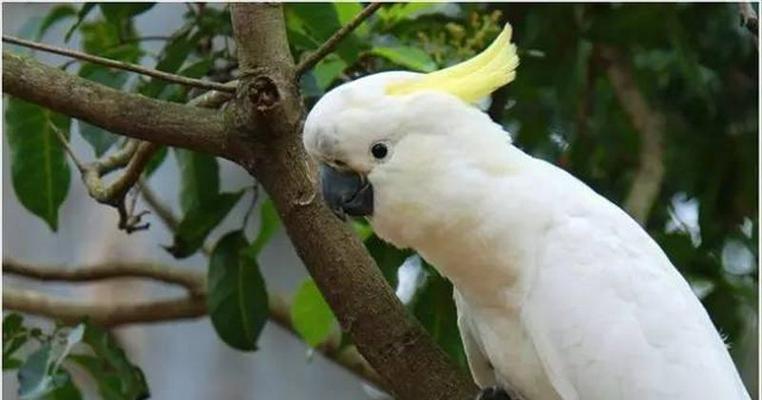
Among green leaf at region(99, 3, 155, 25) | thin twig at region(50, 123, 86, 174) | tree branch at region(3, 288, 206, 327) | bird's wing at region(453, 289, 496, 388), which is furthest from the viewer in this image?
tree branch at region(3, 288, 206, 327)

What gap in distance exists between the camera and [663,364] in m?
1.28

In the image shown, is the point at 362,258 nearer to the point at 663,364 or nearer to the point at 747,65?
the point at 663,364

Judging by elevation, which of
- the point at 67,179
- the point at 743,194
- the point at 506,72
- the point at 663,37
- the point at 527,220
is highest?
the point at 506,72

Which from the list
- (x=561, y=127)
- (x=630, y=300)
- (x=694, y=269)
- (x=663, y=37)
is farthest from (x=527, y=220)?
(x=561, y=127)

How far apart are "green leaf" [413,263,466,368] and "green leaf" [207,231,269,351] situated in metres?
0.22

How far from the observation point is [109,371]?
1.69 metres

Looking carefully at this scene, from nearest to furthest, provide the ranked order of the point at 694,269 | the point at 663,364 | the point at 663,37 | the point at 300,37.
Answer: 1. the point at 663,364
2. the point at 300,37
3. the point at 694,269
4. the point at 663,37

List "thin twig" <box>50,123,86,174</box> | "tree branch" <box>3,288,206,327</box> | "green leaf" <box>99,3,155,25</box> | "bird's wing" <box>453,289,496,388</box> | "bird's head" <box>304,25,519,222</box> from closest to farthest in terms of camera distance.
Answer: "bird's head" <box>304,25,519,222</box> < "bird's wing" <box>453,289,496,388</box> < "thin twig" <box>50,123,86,174</box> < "green leaf" <box>99,3,155,25</box> < "tree branch" <box>3,288,206,327</box>

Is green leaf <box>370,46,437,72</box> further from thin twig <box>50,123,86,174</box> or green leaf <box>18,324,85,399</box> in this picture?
green leaf <box>18,324,85,399</box>

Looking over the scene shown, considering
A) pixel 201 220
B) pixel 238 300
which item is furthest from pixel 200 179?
pixel 238 300

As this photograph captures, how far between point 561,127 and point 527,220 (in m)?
1.14

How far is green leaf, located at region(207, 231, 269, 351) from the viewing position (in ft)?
5.63

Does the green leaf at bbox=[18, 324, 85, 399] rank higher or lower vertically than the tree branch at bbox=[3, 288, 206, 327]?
higher

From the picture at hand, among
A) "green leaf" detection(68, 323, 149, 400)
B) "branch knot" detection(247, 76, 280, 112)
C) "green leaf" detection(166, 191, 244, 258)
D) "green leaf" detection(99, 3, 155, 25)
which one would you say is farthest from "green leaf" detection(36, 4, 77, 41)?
"branch knot" detection(247, 76, 280, 112)
